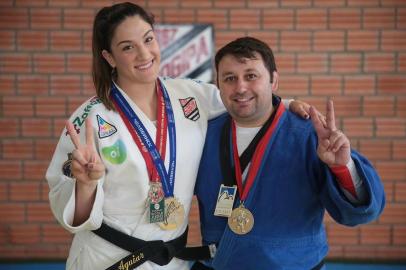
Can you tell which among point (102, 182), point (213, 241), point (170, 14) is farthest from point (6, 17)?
point (213, 241)

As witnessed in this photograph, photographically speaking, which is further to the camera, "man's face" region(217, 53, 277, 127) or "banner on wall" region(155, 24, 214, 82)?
"banner on wall" region(155, 24, 214, 82)

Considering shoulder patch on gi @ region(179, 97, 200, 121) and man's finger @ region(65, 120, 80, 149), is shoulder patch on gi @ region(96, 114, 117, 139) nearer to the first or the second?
man's finger @ region(65, 120, 80, 149)

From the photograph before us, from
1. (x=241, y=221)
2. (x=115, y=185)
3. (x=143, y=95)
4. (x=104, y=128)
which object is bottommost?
(x=241, y=221)

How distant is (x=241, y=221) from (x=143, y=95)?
0.70 m

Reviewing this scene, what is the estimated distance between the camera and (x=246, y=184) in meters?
1.97

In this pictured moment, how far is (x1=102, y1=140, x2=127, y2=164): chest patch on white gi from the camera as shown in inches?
76.0

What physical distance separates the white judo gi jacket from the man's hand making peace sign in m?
0.60

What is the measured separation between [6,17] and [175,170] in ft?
8.10

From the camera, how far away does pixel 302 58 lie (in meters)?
3.85

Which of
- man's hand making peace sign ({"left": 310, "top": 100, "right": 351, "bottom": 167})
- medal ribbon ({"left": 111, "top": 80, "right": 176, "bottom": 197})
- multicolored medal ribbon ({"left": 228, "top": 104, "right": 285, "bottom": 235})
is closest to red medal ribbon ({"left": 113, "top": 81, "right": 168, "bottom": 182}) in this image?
medal ribbon ({"left": 111, "top": 80, "right": 176, "bottom": 197})

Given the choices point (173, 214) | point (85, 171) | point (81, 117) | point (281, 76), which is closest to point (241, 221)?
point (173, 214)

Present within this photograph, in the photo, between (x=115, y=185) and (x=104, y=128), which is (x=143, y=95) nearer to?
(x=104, y=128)

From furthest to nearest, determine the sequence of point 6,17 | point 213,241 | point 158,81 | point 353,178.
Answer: point 6,17
point 158,81
point 213,241
point 353,178

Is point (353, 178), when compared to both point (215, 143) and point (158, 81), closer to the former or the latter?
point (215, 143)
